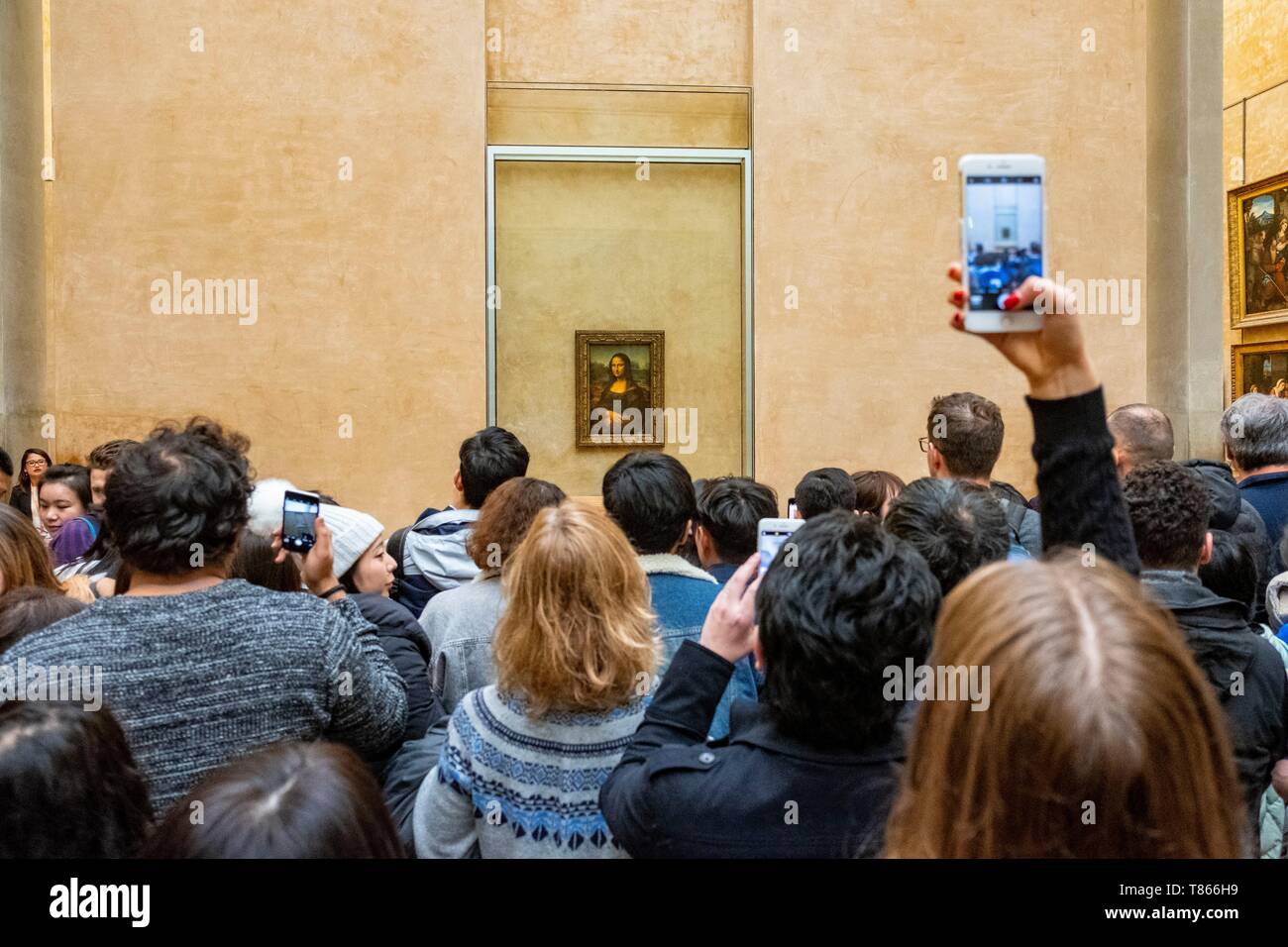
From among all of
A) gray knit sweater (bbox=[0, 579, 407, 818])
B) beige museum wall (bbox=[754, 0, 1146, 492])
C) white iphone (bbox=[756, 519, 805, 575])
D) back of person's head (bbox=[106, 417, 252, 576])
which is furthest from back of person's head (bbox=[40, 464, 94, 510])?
beige museum wall (bbox=[754, 0, 1146, 492])

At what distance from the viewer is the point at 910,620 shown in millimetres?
2178

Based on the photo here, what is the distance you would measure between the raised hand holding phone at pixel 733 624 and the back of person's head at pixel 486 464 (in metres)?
3.32

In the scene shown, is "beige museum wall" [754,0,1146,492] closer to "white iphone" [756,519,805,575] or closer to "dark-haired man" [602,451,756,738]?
"dark-haired man" [602,451,756,738]

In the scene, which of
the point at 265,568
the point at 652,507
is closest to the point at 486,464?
the point at 652,507

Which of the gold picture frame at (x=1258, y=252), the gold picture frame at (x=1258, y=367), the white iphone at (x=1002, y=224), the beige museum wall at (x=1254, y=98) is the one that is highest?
the beige museum wall at (x=1254, y=98)

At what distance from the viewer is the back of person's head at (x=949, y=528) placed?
3295 millimetres

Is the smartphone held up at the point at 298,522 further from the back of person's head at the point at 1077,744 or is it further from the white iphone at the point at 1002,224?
the back of person's head at the point at 1077,744

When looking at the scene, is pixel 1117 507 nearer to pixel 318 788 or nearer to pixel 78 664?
pixel 318 788

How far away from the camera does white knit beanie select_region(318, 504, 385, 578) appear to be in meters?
3.62

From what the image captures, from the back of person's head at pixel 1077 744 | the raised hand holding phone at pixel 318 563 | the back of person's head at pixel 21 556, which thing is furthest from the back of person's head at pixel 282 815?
the back of person's head at pixel 21 556

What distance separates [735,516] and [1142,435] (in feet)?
6.95

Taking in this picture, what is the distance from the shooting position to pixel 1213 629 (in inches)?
122

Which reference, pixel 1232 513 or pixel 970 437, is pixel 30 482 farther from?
pixel 1232 513

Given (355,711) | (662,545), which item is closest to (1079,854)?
(355,711)
